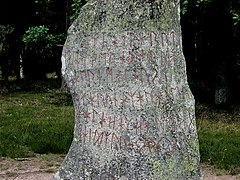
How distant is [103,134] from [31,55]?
17409mm

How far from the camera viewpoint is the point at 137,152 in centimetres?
521

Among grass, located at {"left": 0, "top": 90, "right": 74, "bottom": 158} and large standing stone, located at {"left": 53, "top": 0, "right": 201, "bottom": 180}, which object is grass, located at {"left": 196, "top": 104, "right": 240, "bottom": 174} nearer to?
grass, located at {"left": 0, "top": 90, "right": 74, "bottom": 158}

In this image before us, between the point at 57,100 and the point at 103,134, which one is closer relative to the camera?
the point at 103,134

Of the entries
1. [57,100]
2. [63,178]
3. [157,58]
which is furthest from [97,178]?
[57,100]

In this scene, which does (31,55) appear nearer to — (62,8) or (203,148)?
(62,8)

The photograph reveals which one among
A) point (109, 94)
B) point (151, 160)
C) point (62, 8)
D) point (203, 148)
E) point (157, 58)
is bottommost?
point (203, 148)

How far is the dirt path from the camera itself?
25.1 ft

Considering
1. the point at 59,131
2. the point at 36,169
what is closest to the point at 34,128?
the point at 59,131

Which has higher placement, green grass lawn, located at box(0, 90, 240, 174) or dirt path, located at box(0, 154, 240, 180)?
green grass lawn, located at box(0, 90, 240, 174)

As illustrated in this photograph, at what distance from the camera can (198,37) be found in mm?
16516

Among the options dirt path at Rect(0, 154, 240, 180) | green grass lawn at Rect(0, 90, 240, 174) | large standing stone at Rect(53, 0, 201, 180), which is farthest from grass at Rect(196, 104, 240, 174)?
large standing stone at Rect(53, 0, 201, 180)

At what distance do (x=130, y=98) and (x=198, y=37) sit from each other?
1165 centimetres

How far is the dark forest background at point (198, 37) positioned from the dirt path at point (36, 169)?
13.2ft

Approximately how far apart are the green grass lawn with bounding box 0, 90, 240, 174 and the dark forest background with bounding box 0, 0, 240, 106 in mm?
1126
